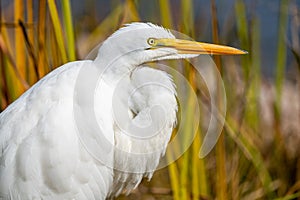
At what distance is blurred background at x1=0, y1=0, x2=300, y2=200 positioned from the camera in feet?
5.11

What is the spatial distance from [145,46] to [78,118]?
22 centimetres

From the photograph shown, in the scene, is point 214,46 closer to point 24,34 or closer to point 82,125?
point 82,125

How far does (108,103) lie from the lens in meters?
1.43

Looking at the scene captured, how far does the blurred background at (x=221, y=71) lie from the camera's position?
5.11 feet

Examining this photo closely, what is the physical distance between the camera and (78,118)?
4.60ft

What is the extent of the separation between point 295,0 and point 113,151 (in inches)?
44.4

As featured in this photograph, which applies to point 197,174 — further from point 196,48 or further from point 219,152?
point 196,48

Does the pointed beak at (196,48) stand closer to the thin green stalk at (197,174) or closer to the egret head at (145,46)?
the egret head at (145,46)

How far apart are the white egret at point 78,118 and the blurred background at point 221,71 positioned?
12 centimetres

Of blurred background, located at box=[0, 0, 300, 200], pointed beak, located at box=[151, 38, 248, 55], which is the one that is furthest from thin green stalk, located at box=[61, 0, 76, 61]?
pointed beak, located at box=[151, 38, 248, 55]

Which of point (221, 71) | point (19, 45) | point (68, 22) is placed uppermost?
point (68, 22)

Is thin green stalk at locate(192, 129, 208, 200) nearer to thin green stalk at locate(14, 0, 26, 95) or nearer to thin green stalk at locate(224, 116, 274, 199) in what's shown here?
thin green stalk at locate(224, 116, 274, 199)

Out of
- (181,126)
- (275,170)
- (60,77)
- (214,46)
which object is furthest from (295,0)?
(60,77)

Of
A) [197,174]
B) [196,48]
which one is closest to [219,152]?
[197,174]
